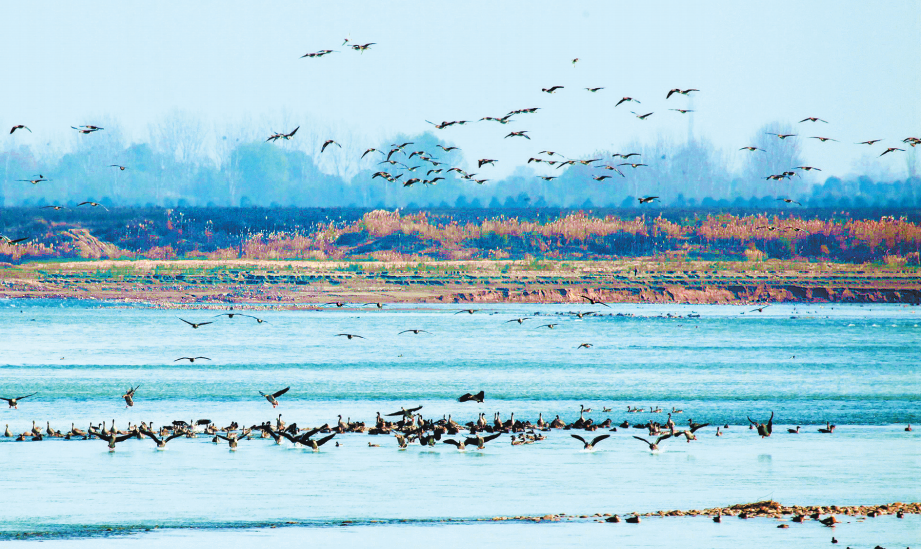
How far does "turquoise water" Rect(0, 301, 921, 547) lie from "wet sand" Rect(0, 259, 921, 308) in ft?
39.3

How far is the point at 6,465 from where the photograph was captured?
883 inches

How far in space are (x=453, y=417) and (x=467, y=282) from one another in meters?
46.6

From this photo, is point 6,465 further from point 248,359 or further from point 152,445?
point 248,359

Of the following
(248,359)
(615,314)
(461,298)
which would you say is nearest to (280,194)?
(461,298)

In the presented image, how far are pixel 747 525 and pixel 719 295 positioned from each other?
59339 mm

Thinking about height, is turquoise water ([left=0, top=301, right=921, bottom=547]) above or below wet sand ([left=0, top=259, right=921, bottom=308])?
below

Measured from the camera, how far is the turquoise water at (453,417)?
18.9m

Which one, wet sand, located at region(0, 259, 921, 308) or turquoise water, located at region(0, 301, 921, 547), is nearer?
turquoise water, located at region(0, 301, 921, 547)

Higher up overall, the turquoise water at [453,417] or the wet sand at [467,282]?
the wet sand at [467,282]

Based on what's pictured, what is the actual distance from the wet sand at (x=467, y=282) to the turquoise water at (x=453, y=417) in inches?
472

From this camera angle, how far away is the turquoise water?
18938 millimetres

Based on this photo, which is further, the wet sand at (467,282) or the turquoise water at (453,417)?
the wet sand at (467,282)

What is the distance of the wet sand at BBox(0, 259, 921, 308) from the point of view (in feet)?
242

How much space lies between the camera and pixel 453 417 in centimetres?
2936
